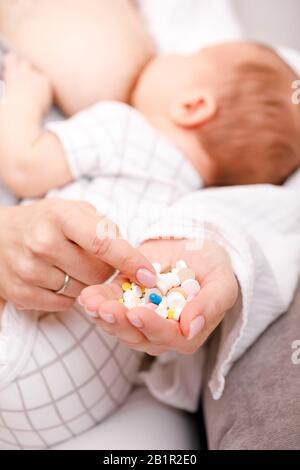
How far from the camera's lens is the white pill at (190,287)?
61 cm

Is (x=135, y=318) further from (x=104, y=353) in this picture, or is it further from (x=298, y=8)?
(x=298, y=8)

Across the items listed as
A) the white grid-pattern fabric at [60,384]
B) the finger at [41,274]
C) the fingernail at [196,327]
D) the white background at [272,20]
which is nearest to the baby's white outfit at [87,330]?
the white grid-pattern fabric at [60,384]

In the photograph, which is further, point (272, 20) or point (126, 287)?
point (272, 20)

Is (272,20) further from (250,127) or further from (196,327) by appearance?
(196,327)

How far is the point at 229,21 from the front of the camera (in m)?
1.36

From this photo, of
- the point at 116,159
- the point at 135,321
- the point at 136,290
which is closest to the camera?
the point at 135,321

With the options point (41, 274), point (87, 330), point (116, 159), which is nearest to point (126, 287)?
point (41, 274)

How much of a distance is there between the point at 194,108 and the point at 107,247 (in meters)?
0.51

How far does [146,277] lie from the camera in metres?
0.60

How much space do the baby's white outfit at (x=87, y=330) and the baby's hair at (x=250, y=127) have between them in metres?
0.08

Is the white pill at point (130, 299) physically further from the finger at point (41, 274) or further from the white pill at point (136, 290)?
the finger at point (41, 274)

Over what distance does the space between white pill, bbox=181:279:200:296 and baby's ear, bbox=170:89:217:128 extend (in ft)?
1.50

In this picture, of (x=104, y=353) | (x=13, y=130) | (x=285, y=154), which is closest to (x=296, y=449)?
(x=104, y=353)

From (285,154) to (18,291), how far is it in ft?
2.05
